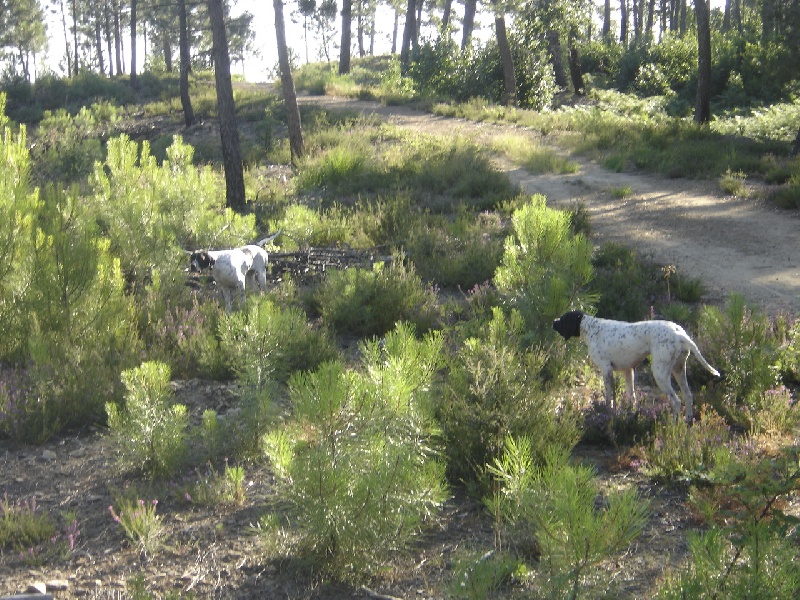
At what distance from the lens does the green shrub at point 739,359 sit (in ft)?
19.3

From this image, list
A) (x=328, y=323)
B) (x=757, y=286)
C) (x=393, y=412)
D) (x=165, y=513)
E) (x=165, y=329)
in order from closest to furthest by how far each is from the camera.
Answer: (x=393, y=412) → (x=165, y=513) → (x=165, y=329) → (x=328, y=323) → (x=757, y=286)

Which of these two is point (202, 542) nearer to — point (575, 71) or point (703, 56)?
point (703, 56)

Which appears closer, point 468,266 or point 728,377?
point 728,377

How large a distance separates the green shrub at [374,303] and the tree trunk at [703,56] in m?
13.6

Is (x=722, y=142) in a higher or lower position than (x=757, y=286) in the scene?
higher

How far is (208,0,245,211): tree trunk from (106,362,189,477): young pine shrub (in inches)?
376

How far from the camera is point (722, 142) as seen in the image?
1672 cm

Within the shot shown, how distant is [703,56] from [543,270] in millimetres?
14440

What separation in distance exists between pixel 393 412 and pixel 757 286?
678 centimetres

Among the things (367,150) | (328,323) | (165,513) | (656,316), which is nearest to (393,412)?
(165,513)

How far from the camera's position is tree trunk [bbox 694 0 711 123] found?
61.7 feet

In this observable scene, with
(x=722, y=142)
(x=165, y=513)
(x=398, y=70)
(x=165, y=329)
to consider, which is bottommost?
(x=165, y=513)

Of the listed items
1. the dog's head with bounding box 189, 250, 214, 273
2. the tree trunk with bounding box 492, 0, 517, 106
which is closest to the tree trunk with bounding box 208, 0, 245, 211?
the dog's head with bounding box 189, 250, 214, 273

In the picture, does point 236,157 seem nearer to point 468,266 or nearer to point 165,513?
point 468,266
